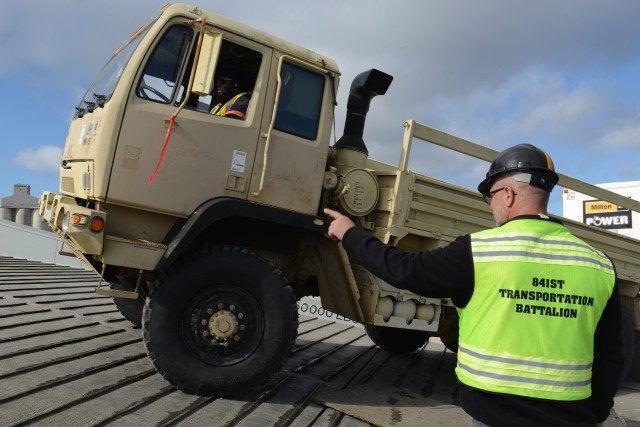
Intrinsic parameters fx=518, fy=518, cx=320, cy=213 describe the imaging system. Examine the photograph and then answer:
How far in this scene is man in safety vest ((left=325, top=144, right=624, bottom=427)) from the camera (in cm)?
161

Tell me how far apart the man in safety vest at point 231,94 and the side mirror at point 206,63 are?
0.41 metres

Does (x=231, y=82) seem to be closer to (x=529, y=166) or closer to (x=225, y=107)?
(x=225, y=107)

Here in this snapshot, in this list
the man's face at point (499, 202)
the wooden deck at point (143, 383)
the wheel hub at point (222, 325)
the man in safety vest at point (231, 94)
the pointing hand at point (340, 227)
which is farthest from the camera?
the man in safety vest at point (231, 94)

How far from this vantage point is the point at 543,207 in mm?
1812

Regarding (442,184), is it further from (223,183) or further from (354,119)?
(223,183)

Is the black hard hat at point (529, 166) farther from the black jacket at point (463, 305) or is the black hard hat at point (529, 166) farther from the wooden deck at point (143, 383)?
the wooden deck at point (143, 383)

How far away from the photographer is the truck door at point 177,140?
3514 millimetres

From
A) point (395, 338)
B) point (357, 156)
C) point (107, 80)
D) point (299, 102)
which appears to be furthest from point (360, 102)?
point (395, 338)

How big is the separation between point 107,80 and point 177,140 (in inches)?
36.8

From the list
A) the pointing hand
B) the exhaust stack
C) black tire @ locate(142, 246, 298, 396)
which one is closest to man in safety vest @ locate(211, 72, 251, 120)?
the exhaust stack

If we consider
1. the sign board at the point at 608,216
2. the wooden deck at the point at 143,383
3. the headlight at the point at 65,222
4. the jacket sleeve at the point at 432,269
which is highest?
the sign board at the point at 608,216

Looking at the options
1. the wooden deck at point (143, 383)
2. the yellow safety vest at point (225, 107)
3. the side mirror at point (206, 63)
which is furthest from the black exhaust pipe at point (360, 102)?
the wooden deck at point (143, 383)

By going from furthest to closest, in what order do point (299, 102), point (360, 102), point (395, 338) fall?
point (395, 338) < point (360, 102) < point (299, 102)

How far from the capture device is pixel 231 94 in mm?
4258
